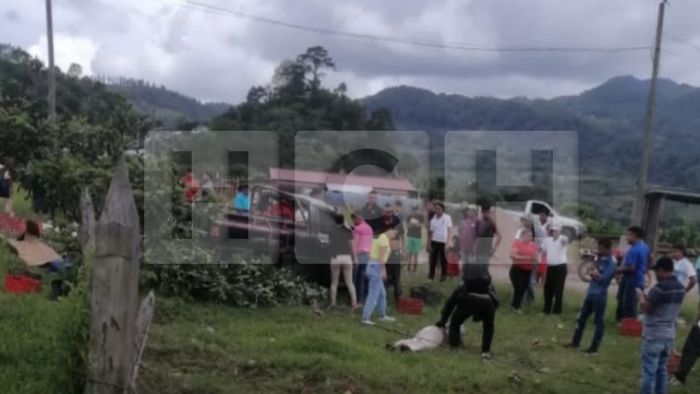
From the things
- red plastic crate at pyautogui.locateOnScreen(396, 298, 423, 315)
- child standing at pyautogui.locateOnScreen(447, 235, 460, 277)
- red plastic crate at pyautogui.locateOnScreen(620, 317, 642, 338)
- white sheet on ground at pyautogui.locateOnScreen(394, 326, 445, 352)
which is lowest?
red plastic crate at pyautogui.locateOnScreen(620, 317, 642, 338)

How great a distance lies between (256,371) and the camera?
7477 mm

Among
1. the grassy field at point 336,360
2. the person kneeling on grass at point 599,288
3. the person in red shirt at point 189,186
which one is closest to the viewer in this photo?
the grassy field at point 336,360

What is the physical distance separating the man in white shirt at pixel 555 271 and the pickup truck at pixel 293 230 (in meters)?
3.82

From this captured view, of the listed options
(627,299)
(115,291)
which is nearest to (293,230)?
(627,299)

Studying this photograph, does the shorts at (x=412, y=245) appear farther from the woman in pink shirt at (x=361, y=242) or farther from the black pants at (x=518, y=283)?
the woman in pink shirt at (x=361, y=242)

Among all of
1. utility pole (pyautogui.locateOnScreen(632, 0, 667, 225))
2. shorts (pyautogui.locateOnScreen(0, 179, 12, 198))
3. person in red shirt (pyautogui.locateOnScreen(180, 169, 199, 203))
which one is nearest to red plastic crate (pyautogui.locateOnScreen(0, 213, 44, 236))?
shorts (pyautogui.locateOnScreen(0, 179, 12, 198))

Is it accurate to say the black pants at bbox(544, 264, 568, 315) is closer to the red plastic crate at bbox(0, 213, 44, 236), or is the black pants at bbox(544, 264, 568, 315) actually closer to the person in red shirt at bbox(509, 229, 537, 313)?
the person in red shirt at bbox(509, 229, 537, 313)

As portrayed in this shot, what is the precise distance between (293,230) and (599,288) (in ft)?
16.4

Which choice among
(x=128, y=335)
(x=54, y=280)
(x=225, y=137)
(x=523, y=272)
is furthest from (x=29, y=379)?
(x=523, y=272)

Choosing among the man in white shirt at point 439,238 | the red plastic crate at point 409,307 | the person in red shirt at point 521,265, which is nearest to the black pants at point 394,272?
the red plastic crate at point 409,307

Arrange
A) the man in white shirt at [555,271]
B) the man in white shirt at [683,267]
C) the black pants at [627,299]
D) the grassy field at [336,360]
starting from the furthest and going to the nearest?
the man in white shirt at [555,271] → the black pants at [627,299] → the man in white shirt at [683,267] → the grassy field at [336,360]

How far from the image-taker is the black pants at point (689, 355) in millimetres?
9148

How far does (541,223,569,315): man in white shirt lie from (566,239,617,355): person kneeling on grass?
112 inches

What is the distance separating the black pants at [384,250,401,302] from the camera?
13258 mm
